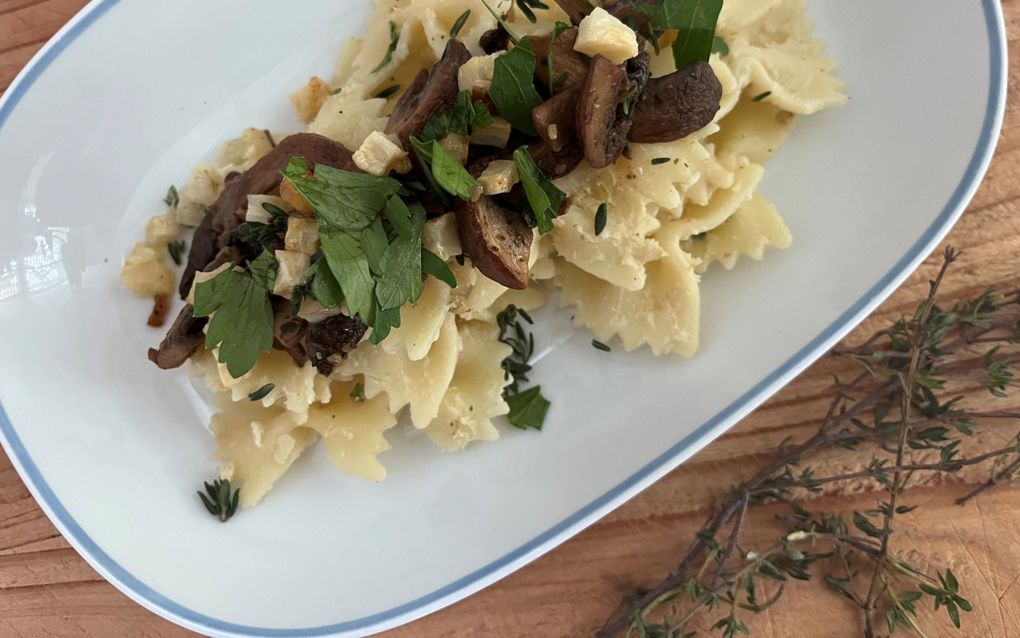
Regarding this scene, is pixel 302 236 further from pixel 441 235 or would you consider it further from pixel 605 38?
pixel 605 38

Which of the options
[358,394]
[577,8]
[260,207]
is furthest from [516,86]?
[358,394]

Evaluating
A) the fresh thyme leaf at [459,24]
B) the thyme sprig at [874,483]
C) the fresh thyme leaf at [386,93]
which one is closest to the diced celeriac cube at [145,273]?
the fresh thyme leaf at [386,93]

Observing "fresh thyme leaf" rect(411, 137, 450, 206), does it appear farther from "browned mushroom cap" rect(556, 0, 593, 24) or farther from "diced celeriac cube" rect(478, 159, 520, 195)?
"browned mushroom cap" rect(556, 0, 593, 24)

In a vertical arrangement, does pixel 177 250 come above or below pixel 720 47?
above

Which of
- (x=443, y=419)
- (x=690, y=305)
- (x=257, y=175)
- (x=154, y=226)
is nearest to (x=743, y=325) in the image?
(x=690, y=305)

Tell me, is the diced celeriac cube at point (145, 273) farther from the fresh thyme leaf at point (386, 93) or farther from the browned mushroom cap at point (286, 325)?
the fresh thyme leaf at point (386, 93)

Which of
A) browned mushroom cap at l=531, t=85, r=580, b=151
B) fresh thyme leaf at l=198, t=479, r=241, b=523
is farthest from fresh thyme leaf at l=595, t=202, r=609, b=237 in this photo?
fresh thyme leaf at l=198, t=479, r=241, b=523

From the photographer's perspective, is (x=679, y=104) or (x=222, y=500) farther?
(x=222, y=500)

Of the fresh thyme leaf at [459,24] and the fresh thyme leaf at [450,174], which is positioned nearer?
the fresh thyme leaf at [450,174]
